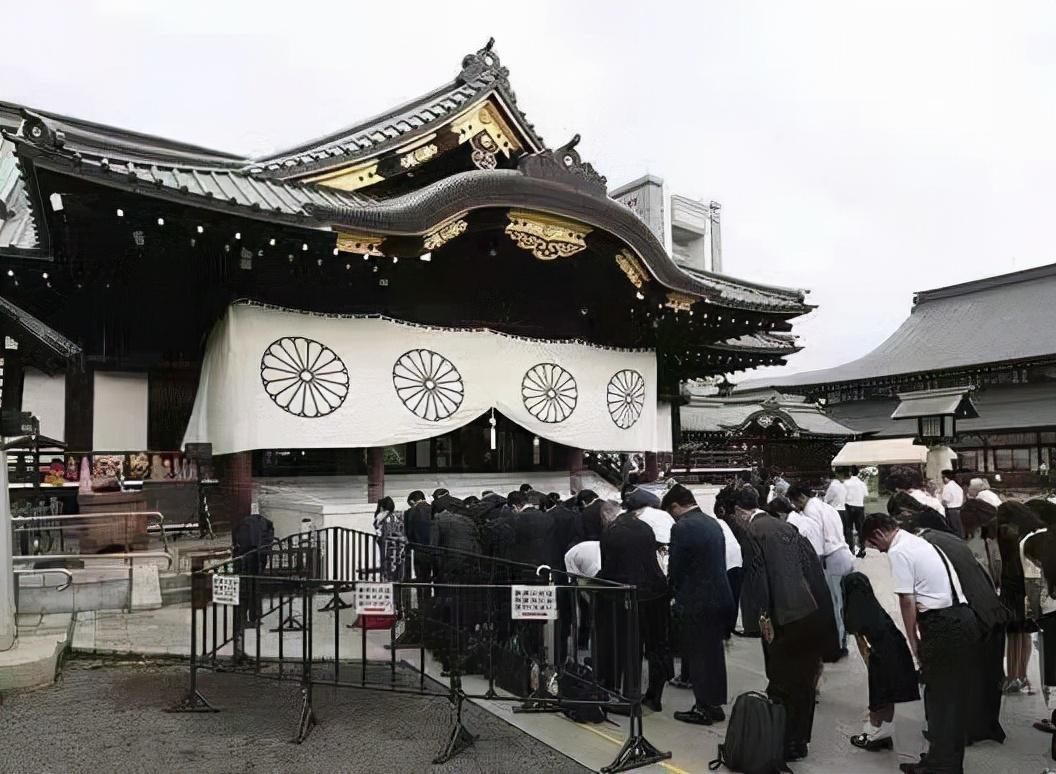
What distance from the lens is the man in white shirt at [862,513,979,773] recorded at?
4426 millimetres

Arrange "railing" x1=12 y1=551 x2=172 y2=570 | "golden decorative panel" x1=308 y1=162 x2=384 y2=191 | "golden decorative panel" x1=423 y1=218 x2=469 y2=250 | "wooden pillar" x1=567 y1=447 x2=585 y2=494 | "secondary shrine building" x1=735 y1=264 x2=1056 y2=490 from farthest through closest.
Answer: "secondary shrine building" x1=735 y1=264 x2=1056 y2=490 → "wooden pillar" x1=567 y1=447 x2=585 y2=494 → "golden decorative panel" x1=308 y1=162 x2=384 y2=191 → "golden decorative panel" x1=423 y1=218 x2=469 y2=250 → "railing" x1=12 y1=551 x2=172 y2=570

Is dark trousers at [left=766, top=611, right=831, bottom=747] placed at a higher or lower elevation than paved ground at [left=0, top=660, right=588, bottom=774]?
higher

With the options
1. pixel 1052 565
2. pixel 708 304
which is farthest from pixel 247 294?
pixel 1052 565

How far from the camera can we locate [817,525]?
7219 millimetres

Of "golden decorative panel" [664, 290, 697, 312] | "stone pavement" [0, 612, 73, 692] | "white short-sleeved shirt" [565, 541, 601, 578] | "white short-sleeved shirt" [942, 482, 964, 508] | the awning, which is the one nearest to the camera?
"stone pavement" [0, 612, 73, 692]

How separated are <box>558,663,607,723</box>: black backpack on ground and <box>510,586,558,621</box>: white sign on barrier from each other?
2.29 feet

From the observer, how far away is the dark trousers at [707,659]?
5.52 meters

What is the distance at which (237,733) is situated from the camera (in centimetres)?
543

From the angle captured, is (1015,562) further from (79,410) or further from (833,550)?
(79,410)

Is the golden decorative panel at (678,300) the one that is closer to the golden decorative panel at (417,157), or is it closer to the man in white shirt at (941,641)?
the golden decorative panel at (417,157)

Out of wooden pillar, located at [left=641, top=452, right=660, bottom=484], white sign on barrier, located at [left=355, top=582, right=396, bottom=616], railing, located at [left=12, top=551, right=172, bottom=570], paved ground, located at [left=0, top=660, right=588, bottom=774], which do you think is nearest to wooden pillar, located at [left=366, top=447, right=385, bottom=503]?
railing, located at [left=12, top=551, right=172, bottom=570]

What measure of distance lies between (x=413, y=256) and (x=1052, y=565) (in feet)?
27.9

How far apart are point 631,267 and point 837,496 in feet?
18.9

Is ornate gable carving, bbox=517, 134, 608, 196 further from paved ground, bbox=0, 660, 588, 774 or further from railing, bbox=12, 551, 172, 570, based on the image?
paved ground, bbox=0, 660, 588, 774
